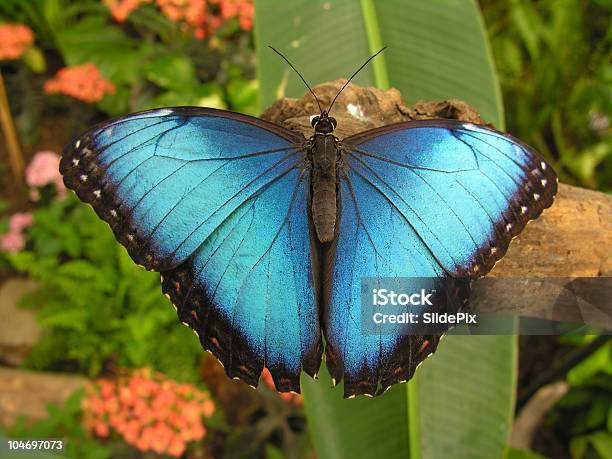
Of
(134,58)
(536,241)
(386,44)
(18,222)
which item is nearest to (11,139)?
(18,222)

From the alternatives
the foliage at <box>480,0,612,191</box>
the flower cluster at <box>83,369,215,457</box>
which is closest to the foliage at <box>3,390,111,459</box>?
the flower cluster at <box>83,369,215,457</box>

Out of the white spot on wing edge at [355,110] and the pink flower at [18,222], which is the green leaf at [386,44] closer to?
the white spot on wing edge at [355,110]

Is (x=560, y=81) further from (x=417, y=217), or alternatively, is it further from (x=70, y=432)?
(x=70, y=432)

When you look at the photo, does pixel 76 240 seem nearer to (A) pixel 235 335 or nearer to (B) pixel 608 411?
(A) pixel 235 335

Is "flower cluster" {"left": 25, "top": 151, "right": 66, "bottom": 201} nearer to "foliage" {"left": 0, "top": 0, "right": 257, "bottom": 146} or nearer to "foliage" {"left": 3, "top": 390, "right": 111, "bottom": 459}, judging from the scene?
"foliage" {"left": 0, "top": 0, "right": 257, "bottom": 146}

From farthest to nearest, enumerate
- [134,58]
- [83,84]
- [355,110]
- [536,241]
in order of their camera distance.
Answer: [134,58], [83,84], [355,110], [536,241]

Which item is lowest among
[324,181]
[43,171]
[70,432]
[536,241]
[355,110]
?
[70,432]

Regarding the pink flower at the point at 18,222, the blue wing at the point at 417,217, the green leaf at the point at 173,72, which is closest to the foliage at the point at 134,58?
the green leaf at the point at 173,72

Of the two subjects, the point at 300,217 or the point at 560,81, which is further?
the point at 560,81
